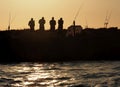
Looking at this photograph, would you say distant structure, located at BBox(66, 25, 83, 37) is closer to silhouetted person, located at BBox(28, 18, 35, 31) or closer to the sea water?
silhouetted person, located at BBox(28, 18, 35, 31)

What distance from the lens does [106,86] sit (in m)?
19.6

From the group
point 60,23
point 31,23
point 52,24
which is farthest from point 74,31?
point 31,23

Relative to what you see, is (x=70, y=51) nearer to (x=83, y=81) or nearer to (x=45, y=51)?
(x=45, y=51)

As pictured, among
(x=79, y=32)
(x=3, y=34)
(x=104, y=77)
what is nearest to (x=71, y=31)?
(x=79, y=32)

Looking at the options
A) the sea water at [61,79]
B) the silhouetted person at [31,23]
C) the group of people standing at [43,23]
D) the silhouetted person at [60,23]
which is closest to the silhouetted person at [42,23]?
the group of people standing at [43,23]

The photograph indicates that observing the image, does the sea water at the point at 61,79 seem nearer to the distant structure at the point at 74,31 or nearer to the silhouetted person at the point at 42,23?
the silhouetted person at the point at 42,23

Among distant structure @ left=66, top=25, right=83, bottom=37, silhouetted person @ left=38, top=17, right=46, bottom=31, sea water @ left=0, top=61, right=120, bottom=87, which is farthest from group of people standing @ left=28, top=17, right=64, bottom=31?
sea water @ left=0, top=61, right=120, bottom=87

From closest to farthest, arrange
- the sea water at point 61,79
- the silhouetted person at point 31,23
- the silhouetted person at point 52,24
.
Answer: the sea water at point 61,79, the silhouetted person at point 52,24, the silhouetted person at point 31,23

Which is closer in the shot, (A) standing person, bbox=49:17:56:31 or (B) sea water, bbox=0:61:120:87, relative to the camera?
(B) sea water, bbox=0:61:120:87

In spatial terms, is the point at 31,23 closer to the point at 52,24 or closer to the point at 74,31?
the point at 52,24

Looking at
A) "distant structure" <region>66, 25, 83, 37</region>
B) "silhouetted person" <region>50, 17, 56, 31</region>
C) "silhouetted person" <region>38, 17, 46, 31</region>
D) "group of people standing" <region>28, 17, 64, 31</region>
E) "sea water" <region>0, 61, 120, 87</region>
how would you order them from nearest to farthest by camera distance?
1. "sea water" <region>0, 61, 120, 87</region>
2. "silhouetted person" <region>38, 17, 46, 31</region>
3. "group of people standing" <region>28, 17, 64, 31</region>
4. "silhouetted person" <region>50, 17, 56, 31</region>
5. "distant structure" <region>66, 25, 83, 37</region>

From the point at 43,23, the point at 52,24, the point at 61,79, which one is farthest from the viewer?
the point at 52,24

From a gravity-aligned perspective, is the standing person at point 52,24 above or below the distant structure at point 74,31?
above

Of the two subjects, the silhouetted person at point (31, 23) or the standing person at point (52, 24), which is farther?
the silhouetted person at point (31, 23)
